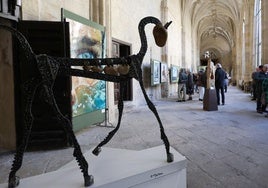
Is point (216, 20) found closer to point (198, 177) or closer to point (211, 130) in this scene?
point (211, 130)

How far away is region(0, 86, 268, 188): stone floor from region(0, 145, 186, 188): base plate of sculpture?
516 mm

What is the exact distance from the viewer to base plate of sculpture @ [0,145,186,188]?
1832 mm

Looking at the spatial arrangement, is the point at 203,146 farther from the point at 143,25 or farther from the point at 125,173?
the point at 143,25

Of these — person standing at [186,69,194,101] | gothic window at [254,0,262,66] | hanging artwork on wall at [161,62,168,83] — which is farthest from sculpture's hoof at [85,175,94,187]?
gothic window at [254,0,262,66]

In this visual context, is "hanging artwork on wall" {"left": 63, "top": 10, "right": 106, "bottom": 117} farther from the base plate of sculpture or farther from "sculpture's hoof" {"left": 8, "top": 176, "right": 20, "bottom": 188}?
"sculpture's hoof" {"left": 8, "top": 176, "right": 20, "bottom": 188}

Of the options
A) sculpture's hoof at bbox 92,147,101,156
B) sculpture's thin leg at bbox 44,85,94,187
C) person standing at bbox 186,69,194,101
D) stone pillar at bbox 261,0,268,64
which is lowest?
sculpture's hoof at bbox 92,147,101,156

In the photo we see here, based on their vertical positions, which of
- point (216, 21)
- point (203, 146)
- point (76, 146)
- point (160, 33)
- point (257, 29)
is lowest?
point (203, 146)

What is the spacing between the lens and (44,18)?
420 cm

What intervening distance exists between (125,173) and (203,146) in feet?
7.48

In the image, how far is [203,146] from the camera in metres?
3.90

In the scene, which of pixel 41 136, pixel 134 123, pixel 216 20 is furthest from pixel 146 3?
pixel 216 20

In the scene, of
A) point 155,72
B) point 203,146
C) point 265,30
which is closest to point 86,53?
point 203,146

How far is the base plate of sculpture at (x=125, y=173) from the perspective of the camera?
6.01 feet

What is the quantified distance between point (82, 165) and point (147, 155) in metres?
0.73
